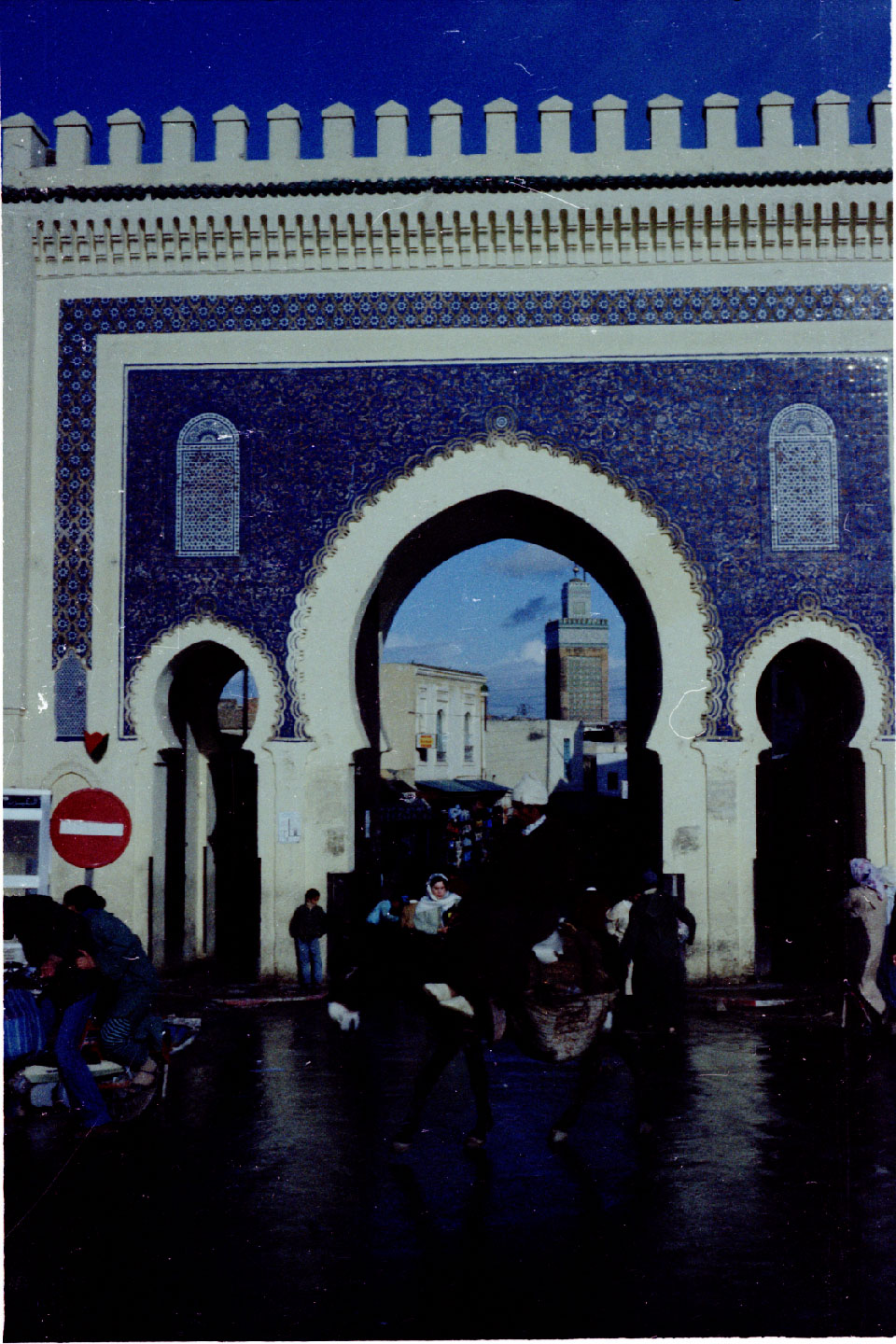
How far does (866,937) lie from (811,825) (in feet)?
10.4

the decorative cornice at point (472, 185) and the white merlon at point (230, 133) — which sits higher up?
the white merlon at point (230, 133)

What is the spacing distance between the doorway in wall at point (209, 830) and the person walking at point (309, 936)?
854mm

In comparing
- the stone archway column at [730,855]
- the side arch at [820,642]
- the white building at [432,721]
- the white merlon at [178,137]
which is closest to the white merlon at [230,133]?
the white merlon at [178,137]

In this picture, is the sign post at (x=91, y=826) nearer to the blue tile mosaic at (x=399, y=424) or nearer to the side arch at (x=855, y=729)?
the blue tile mosaic at (x=399, y=424)

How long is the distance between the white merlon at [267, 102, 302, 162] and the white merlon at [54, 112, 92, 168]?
1417 mm

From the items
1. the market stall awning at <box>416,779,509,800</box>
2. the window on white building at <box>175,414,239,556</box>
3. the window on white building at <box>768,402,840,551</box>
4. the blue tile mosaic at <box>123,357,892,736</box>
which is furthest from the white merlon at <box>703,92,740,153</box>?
the market stall awning at <box>416,779,509,800</box>

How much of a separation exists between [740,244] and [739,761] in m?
3.87

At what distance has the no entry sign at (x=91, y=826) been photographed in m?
7.63

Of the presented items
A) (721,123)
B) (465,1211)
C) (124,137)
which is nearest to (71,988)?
(465,1211)

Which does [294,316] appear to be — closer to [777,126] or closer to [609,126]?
Result: [609,126]

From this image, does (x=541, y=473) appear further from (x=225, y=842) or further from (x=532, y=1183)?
(x=532, y=1183)

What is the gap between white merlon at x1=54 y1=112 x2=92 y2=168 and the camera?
29.2ft

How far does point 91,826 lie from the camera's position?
7.91m

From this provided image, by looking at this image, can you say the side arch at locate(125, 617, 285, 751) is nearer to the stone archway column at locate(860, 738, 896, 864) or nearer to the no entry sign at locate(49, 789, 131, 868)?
the no entry sign at locate(49, 789, 131, 868)
